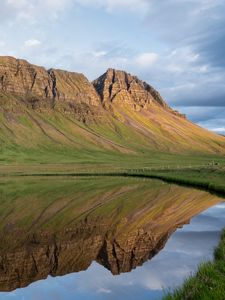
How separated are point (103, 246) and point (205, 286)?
1196 cm

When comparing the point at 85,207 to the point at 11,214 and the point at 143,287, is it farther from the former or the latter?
the point at 143,287

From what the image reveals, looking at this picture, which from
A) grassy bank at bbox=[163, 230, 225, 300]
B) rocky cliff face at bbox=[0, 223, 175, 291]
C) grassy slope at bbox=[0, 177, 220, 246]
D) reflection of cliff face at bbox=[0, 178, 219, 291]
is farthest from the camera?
grassy slope at bbox=[0, 177, 220, 246]

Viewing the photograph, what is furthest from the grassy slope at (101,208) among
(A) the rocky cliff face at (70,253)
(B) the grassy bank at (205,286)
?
(B) the grassy bank at (205,286)

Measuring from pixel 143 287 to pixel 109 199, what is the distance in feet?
109

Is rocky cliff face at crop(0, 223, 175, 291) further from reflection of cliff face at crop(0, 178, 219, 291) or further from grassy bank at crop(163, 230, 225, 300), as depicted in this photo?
grassy bank at crop(163, 230, 225, 300)

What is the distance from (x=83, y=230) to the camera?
1220 inches

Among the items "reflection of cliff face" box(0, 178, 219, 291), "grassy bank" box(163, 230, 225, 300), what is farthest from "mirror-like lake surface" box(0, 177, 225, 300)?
"grassy bank" box(163, 230, 225, 300)

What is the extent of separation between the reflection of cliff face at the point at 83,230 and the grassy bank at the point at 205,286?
5.65 metres

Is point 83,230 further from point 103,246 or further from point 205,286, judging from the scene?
point 205,286

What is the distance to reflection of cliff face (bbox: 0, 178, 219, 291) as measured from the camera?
72.1ft

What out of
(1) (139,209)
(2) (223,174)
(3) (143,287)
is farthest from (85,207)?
(2) (223,174)

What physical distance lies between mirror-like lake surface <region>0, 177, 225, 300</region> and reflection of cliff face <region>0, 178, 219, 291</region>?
44 mm

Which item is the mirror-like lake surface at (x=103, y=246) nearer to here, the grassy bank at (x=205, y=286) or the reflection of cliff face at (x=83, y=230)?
the reflection of cliff face at (x=83, y=230)

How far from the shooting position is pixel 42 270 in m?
21.1
